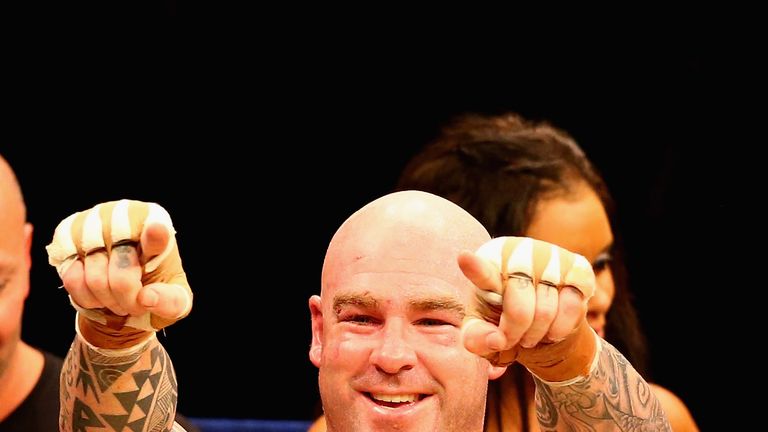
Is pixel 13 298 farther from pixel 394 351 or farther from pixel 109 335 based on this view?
pixel 394 351

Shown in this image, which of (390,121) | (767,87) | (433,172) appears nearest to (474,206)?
(433,172)

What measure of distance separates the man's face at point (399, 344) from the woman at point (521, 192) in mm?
588

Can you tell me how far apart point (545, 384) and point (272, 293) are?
1.53 meters

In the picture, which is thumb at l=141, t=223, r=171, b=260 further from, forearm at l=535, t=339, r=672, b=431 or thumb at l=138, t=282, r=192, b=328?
forearm at l=535, t=339, r=672, b=431

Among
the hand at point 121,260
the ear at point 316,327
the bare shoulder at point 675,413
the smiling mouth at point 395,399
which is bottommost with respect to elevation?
the bare shoulder at point 675,413

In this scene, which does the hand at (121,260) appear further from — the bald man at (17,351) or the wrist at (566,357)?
the bald man at (17,351)

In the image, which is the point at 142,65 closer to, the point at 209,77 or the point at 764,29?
the point at 209,77

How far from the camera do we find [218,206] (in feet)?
8.91

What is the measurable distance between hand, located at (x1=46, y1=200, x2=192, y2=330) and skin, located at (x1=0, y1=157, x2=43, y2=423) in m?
0.78

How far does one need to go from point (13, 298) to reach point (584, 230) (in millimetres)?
1000

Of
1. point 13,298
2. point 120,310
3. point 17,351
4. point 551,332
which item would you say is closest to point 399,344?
point 551,332

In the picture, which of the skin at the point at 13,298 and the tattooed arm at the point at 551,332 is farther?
the skin at the point at 13,298

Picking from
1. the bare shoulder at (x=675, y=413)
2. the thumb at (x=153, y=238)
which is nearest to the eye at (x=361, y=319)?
the thumb at (x=153, y=238)

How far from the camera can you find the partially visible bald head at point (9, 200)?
1994 mm
